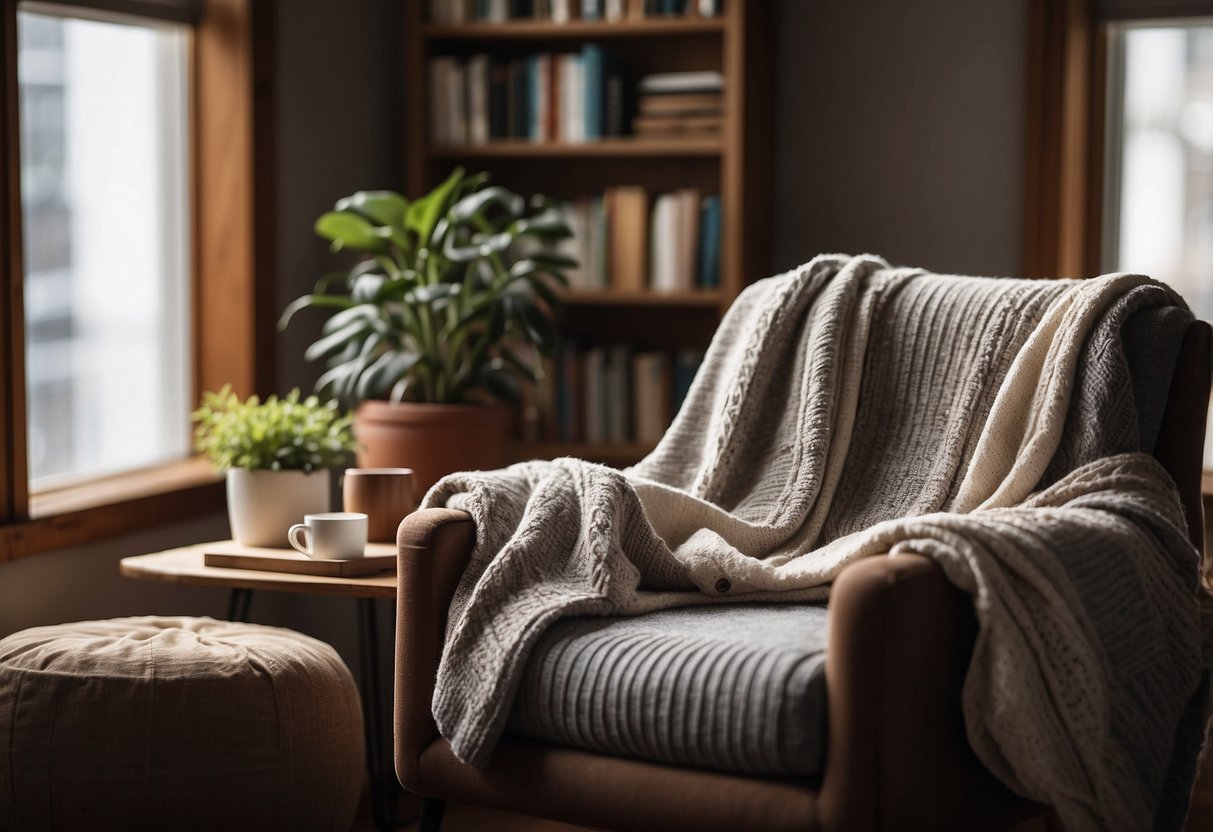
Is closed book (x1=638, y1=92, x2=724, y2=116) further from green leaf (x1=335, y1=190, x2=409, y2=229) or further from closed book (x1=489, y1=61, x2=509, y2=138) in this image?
green leaf (x1=335, y1=190, x2=409, y2=229)

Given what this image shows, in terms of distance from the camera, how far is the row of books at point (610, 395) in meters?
3.22

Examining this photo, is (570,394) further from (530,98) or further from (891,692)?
→ (891,692)

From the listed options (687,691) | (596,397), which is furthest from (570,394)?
(687,691)

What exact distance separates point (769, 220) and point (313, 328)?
3.31 feet

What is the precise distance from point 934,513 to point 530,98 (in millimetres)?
1602

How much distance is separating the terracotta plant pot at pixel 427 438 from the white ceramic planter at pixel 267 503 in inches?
13.2

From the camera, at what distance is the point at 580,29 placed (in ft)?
10.1

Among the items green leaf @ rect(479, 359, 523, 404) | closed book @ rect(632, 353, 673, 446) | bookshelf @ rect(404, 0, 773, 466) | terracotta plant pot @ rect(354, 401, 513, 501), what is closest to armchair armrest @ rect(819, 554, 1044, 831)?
terracotta plant pot @ rect(354, 401, 513, 501)

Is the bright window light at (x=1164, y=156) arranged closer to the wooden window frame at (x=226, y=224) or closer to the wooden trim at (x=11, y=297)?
the wooden window frame at (x=226, y=224)

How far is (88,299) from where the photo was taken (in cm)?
272

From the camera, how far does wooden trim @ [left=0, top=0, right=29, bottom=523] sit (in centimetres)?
232

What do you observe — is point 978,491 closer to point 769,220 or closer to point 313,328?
point 769,220

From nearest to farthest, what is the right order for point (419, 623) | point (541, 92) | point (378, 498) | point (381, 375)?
point (419, 623) → point (378, 498) → point (381, 375) → point (541, 92)

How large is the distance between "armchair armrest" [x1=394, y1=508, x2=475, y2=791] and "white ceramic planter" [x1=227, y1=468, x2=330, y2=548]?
0.50 metres
